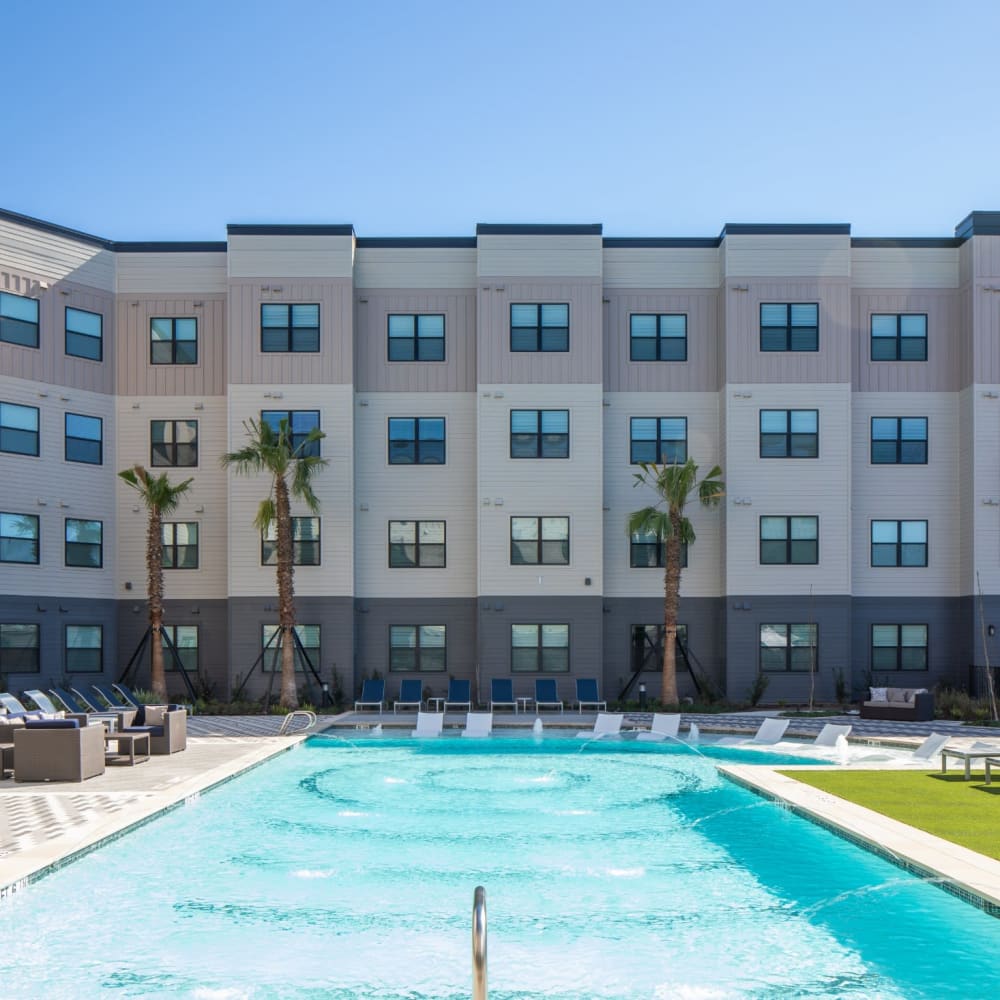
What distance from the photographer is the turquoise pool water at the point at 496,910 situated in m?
7.97

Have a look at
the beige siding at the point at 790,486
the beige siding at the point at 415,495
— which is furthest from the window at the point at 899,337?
the beige siding at the point at 415,495

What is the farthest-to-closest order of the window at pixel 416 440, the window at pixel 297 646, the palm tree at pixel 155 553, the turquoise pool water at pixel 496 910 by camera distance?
1. the window at pixel 416 440
2. the window at pixel 297 646
3. the palm tree at pixel 155 553
4. the turquoise pool water at pixel 496 910

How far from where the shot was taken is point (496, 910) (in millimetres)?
9688

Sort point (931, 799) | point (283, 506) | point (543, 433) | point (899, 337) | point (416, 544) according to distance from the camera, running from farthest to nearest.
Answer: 1. point (899, 337)
2. point (416, 544)
3. point (543, 433)
4. point (283, 506)
5. point (931, 799)

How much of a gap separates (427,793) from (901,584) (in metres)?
16.9

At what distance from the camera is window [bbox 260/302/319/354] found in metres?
Result: 27.0

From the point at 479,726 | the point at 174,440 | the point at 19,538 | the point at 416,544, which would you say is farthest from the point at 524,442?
the point at 19,538

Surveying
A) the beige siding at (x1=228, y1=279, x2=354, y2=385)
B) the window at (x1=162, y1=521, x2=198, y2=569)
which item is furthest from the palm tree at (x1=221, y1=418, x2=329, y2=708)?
the window at (x1=162, y1=521, x2=198, y2=569)

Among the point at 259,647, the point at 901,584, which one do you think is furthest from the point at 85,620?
the point at 901,584

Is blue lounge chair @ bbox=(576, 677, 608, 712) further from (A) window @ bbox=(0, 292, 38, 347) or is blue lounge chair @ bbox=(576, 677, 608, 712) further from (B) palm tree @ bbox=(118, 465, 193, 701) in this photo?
(A) window @ bbox=(0, 292, 38, 347)

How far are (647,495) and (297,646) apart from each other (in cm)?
970

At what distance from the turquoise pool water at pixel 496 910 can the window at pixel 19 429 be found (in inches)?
575

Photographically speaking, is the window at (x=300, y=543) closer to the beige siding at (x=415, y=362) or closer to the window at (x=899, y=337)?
the beige siding at (x=415, y=362)

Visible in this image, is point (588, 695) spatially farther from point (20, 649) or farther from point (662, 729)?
point (20, 649)
